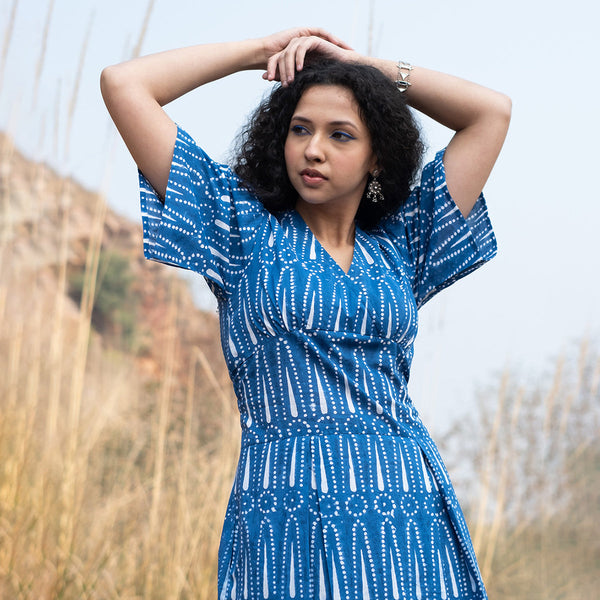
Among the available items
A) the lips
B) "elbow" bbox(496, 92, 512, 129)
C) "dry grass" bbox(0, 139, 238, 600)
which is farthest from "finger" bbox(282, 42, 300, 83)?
"dry grass" bbox(0, 139, 238, 600)

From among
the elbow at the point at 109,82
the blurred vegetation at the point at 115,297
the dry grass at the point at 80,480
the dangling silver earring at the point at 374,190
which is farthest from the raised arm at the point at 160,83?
the blurred vegetation at the point at 115,297

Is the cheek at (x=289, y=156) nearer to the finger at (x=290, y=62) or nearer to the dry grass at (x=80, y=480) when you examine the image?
the finger at (x=290, y=62)

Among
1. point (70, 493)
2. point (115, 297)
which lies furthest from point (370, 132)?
point (115, 297)

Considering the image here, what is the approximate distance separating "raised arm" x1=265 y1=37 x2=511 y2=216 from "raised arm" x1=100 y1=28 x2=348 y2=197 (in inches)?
2.7

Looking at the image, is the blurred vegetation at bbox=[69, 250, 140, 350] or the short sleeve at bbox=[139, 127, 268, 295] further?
the blurred vegetation at bbox=[69, 250, 140, 350]

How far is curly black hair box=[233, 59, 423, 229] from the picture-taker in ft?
5.32

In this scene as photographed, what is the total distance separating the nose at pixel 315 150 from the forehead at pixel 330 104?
5 centimetres

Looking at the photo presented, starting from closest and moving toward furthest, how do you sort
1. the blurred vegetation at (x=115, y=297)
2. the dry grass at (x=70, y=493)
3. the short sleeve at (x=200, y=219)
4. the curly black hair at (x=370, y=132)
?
the short sleeve at (x=200, y=219) → the curly black hair at (x=370, y=132) → the dry grass at (x=70, y=493) → the blurred vegetation at (x=115, y=297)

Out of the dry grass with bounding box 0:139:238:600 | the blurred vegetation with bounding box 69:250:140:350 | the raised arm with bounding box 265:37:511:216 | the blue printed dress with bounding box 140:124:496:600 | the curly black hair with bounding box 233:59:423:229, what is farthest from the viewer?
the blurred vegetation with bounding box 69:250:140:350

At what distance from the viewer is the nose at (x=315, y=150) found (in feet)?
5.06

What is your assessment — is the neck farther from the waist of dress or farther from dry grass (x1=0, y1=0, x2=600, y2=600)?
dry grass (x1=0, y1=0, x2=600, y2=600)

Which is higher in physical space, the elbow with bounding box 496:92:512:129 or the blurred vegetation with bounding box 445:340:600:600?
the elbow with bounding box 496:92:512:129

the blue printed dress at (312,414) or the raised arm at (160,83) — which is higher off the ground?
the raised arm at (160,83)

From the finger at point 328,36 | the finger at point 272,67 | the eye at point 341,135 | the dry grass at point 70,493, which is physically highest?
the finger at point 328,36
